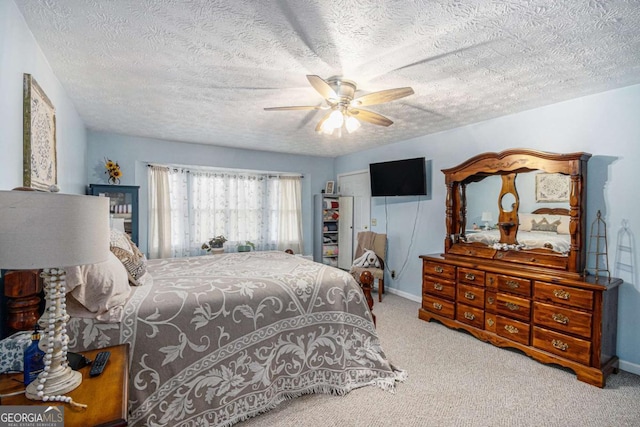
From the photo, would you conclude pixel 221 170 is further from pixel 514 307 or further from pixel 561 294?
pixel 561 294

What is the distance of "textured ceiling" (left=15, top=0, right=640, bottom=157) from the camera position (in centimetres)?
160

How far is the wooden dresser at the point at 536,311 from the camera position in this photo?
7.88ft

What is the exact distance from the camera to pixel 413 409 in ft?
6.77

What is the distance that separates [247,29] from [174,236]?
3797mm

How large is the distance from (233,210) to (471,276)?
376 centimetres

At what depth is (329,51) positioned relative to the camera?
1993 millimetres

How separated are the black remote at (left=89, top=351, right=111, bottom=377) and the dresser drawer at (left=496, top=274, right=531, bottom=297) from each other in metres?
3.12

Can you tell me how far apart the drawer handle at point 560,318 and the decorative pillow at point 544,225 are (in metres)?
0.79

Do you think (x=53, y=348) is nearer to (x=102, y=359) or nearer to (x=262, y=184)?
(x=102, y=359)

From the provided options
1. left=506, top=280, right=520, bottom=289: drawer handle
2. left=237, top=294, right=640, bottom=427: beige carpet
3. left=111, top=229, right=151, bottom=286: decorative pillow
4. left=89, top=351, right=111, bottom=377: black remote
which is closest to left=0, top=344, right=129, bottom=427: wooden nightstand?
left=89, top=351, right=111, bottom=377: black remote

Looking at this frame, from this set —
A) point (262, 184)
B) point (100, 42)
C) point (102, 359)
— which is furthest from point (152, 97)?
point (262, 184)

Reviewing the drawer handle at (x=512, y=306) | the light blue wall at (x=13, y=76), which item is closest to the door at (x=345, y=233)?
the drawer handle at (x=512, y=306)

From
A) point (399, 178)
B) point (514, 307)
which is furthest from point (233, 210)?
point (514, 307)

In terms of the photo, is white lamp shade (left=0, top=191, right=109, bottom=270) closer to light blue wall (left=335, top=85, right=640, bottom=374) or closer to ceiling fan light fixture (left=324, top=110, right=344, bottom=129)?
ceiling fan light fixture (left=324, top=110, right=344, bottom=129)
